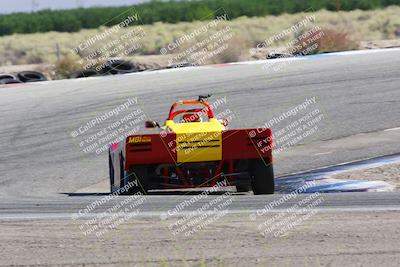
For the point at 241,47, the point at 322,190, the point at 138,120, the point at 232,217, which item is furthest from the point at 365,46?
the point at 232,217

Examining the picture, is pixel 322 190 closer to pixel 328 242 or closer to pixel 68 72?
pixel 328 242

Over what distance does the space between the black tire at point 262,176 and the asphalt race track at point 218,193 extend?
294mm

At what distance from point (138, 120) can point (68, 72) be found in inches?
445

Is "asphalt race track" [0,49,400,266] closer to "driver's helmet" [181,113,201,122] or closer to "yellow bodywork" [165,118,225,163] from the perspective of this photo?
"yellow bodywork" [165,118,225,163]

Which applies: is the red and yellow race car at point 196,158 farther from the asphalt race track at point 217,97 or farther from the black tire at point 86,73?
the black tire at point 86,73

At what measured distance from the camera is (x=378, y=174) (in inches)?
555

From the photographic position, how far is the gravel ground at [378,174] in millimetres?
13641

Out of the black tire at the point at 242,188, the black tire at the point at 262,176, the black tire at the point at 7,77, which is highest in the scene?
the black tire at the point at 262,176

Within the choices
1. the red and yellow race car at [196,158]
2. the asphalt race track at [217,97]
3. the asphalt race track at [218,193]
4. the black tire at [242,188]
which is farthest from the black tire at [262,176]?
the asphalt race track at [217,97]

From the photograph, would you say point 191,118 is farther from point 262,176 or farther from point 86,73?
point 86,73

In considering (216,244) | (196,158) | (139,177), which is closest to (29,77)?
(139,177)

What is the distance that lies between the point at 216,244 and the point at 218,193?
212 inches

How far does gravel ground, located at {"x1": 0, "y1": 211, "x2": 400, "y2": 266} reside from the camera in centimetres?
743

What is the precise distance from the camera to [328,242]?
7969 millimetres
